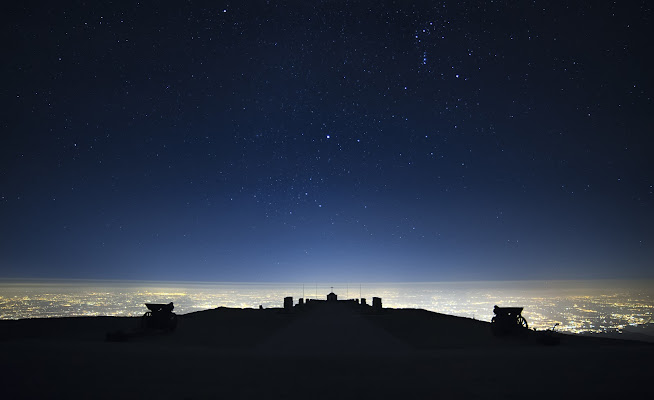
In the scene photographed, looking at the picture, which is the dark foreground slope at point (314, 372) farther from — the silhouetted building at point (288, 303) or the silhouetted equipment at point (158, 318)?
the silhouetted building at point (288, 303)

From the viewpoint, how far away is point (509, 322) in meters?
14.9

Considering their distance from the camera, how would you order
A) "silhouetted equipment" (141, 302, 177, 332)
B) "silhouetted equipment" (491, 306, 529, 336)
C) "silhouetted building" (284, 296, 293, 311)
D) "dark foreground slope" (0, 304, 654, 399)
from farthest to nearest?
"silhouetted building" (284, 296, 293, 311)
"silhouetted equipment" (141, 302, 177, 332)
"silhouetted equipment" (491, 306, 529, 336)
"dark foreground slope" (0, 304, 654, 399)

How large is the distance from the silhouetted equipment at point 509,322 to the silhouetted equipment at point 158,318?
48.5 feet

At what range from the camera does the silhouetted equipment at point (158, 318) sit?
52.1ft

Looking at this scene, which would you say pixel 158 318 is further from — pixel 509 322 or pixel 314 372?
pixel 509 322

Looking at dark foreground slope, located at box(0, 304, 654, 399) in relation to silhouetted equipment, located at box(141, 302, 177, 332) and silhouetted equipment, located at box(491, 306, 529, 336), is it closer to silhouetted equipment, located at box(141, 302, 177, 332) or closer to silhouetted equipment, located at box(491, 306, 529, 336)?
silhouetted equipment, located at box(491, 306, 529, 336)

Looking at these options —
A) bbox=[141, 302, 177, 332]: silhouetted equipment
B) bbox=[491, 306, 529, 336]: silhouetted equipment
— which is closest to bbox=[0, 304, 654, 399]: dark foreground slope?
bbox=[491, 306, 529, 336]: silhouetted equipment

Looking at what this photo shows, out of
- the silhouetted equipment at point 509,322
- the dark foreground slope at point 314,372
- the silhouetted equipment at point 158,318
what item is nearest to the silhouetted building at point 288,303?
the silhouetted equipment at point 158,318

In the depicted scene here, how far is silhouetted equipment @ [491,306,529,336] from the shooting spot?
14.9m

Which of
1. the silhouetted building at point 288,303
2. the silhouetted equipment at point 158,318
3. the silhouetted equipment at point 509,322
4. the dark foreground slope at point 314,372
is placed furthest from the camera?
the silhouetted building at point 288,303

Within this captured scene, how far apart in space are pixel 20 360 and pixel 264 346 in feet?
22.3

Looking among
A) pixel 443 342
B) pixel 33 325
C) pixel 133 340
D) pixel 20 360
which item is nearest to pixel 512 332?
pixel 443 342

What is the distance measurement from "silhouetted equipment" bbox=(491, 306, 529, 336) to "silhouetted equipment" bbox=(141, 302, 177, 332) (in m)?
14.8

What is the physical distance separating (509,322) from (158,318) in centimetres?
1567
